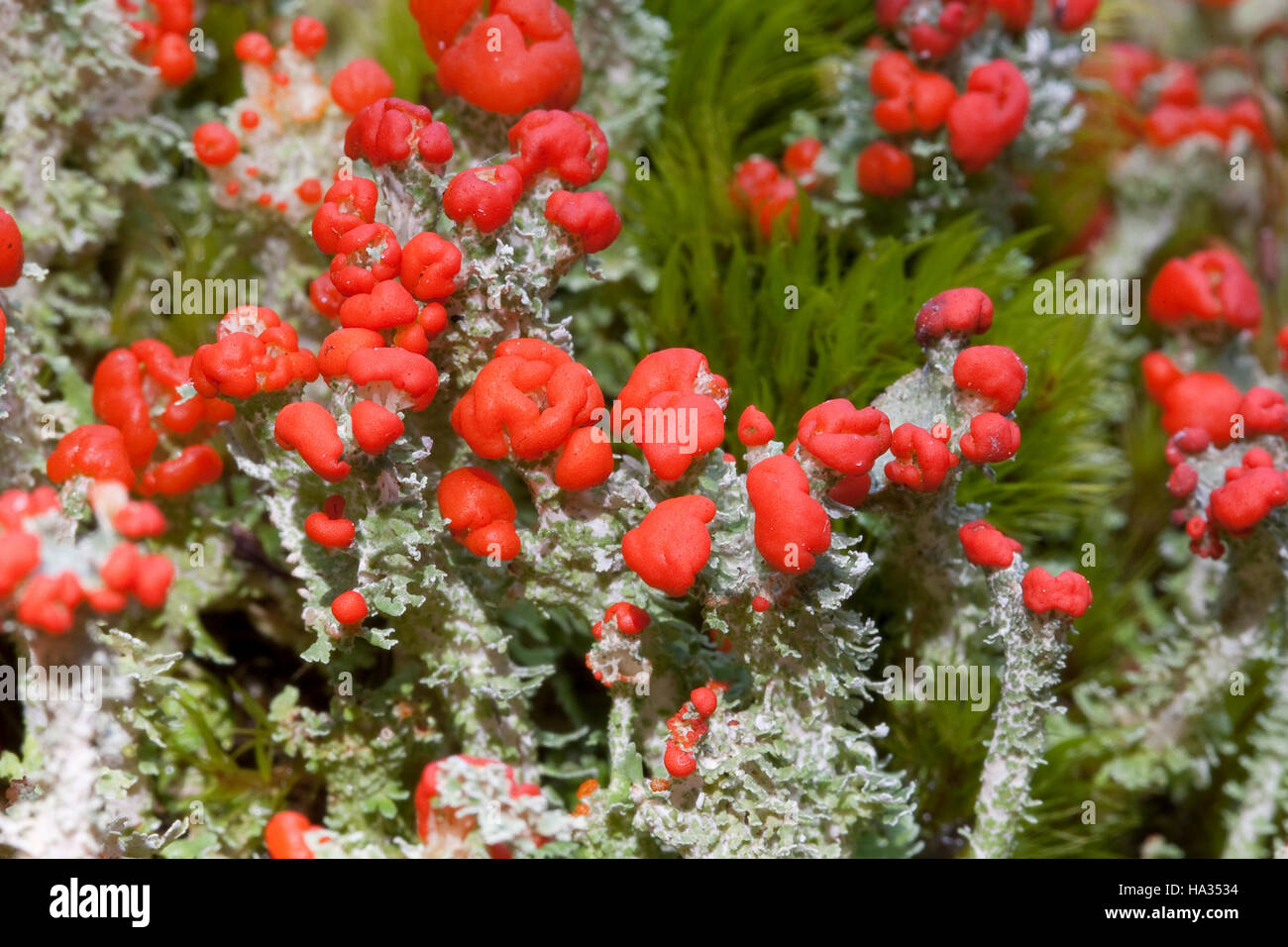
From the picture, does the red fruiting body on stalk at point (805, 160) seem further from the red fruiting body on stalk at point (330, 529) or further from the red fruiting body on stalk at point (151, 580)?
the red fruiting body on stalk at point (151, 580)

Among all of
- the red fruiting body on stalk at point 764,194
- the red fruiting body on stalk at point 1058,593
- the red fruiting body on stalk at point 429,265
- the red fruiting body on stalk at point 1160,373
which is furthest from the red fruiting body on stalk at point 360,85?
the red fruiting body on stalk at point 1160,373

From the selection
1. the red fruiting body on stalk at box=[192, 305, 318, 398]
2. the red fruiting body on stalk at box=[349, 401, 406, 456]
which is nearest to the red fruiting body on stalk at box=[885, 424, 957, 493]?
the red fruiting body on stalk at box=[349, 401, 406, 456]

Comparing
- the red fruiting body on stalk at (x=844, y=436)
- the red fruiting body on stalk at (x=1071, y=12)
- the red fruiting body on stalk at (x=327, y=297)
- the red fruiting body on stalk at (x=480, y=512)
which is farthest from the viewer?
the red fruiting body on stalk at (x=1071, y=12)

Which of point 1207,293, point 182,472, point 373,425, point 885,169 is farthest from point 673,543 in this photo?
point 1207,293

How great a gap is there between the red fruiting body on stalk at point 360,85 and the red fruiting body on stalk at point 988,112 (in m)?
0.85

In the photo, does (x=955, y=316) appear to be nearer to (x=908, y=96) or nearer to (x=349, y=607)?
(x=908, y=96)

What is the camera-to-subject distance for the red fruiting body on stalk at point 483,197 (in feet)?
4.02

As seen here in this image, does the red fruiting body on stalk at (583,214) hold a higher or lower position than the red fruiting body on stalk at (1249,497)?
higher

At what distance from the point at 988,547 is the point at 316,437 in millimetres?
791

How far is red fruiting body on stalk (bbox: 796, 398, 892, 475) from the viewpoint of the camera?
116 centimetres

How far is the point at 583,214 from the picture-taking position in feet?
4.19

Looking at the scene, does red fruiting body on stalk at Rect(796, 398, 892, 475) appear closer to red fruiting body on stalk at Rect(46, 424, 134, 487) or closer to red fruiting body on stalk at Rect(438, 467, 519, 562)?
red fruiting body on stalk at Rect(438, 467, 519, 562)

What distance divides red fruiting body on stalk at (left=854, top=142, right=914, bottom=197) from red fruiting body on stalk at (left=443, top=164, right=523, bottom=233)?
694 millimetres

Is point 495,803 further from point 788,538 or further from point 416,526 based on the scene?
point 788,538
